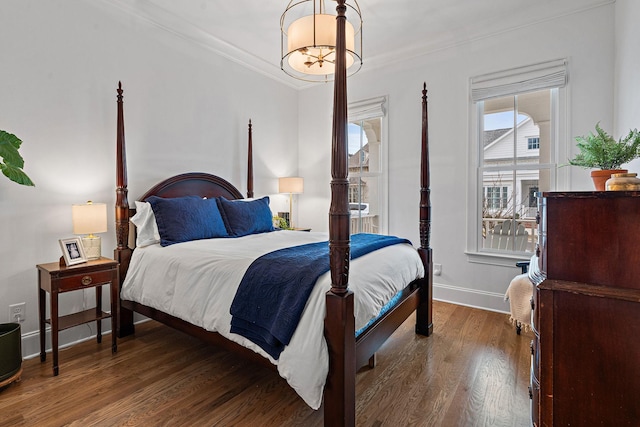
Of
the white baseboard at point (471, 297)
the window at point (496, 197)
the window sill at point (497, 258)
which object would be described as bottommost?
the white baseboard at point (471, 297)

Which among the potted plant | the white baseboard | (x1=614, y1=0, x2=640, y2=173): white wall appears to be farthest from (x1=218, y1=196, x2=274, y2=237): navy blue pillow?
(x1=614, y1=0, x2=640, y2=173): white wall

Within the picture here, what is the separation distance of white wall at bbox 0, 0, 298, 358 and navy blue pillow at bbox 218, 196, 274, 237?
658mm

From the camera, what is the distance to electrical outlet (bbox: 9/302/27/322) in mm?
2373

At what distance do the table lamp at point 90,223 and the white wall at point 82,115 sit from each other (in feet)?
0.91

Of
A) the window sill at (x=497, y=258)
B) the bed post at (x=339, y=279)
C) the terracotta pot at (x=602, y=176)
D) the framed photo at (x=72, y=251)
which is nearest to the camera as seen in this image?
the terracotta pot at (x=602, y=176)

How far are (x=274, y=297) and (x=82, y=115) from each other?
2.32 meters

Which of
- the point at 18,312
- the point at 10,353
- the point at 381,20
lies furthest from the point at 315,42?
the point at 18,312

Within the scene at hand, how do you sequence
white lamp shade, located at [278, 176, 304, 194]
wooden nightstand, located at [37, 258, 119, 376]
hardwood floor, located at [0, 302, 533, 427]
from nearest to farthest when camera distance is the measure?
hardwood floor, located at [0, 302, 533, 427]
wooden nightstand, located at [37, 258, 119, 376]
white lamp shade, located at [278, 176, 304, 194]

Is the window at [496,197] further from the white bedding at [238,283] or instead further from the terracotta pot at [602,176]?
the terracotta pot at [602,176]

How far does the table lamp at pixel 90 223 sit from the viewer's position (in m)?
2.41

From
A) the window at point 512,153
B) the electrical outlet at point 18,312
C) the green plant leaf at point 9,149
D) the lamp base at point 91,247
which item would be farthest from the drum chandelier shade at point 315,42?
the electrical outlet at point 18,312

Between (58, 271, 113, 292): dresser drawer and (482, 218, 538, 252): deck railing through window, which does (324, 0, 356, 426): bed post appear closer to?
(58, 271, 113, 292): dresser drawer

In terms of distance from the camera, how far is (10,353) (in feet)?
6.62

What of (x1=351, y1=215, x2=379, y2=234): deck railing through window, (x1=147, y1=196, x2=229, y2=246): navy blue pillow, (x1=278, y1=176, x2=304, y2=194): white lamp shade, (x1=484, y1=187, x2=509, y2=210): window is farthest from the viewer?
(x1=278, y1=176, x2=304, y2=194): white lamp shade
